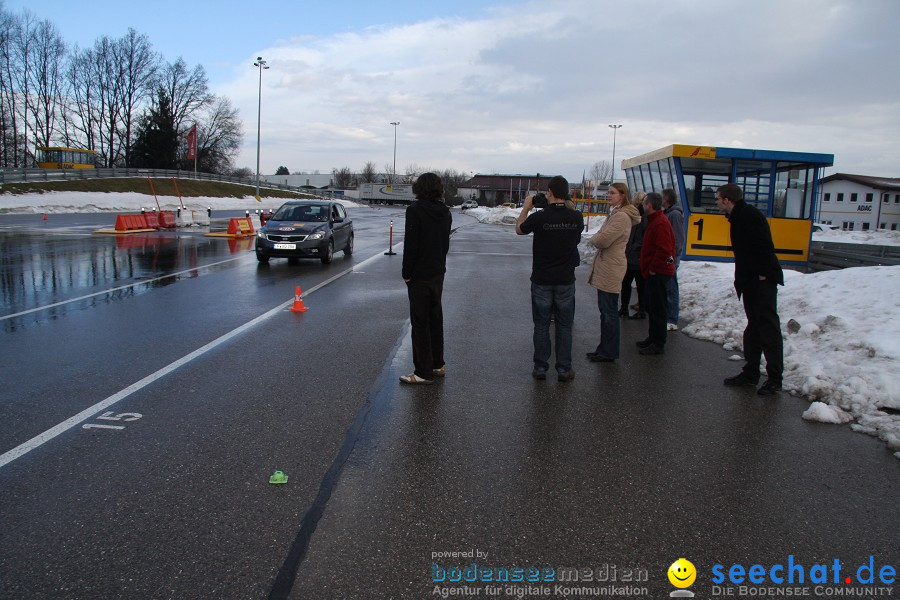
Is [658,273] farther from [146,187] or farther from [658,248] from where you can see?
[146,187]

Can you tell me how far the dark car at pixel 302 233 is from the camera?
14.2 meters

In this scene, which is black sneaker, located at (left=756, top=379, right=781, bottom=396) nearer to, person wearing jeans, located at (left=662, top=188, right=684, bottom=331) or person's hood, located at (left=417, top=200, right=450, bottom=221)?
person wearing jeans, located at (left=662, top=188, right=684, bottom=331)

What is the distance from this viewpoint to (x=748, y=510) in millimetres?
3463

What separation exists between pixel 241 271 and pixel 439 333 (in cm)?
864

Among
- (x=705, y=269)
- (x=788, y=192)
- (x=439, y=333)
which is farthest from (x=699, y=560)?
(x=788, y=192)

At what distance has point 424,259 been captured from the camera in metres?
5.59

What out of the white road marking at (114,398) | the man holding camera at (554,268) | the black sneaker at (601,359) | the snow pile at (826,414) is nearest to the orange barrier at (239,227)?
the white road marking at (114,398)

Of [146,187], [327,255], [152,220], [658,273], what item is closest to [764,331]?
[658,273]

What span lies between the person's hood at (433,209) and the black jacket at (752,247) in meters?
2.79

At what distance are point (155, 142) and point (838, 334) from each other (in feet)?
268

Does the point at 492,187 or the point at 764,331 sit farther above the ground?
the point at 492,187

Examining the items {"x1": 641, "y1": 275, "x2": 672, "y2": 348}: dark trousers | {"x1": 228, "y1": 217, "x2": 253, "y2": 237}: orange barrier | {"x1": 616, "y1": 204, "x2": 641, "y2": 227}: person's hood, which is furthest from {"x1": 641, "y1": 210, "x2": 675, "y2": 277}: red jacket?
{"x1": 228, "y1": 217, "x2": 253, "y2": 237}: orange barrier

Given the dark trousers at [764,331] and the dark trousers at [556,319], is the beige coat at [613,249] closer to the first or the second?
the dark trousers at [556,319]

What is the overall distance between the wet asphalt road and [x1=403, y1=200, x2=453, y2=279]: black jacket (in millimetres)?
1097
